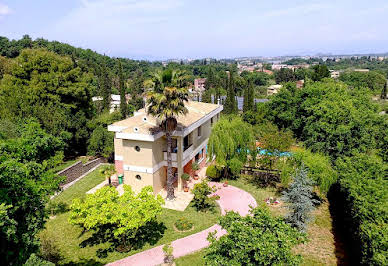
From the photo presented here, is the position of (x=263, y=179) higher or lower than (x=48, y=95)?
lower

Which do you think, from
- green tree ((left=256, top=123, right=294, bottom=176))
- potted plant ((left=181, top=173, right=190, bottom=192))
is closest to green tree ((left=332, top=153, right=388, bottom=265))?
green tree ((left=256, top=123, right=294, bottom=176))

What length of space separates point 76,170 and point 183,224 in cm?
1447

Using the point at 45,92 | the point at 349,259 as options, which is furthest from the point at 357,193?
the point at 45,92

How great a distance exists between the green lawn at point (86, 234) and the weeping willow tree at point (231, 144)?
5.56 metres

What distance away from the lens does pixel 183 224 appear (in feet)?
63.7

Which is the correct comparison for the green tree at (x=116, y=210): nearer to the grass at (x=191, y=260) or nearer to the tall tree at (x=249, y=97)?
the grass at (x=191, y=260)

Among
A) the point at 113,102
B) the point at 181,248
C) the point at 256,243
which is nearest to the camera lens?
the point at 256,243

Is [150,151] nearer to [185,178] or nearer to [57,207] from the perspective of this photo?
[185,178]

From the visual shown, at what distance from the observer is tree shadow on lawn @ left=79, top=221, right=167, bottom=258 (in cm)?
1709

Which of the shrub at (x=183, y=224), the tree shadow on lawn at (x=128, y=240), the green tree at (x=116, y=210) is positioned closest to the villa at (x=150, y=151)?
the shrub at (x=183, y=224)

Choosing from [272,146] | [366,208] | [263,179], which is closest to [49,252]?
[366,208]

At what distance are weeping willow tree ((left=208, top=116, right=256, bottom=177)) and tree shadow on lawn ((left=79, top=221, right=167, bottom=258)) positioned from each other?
30.4ft

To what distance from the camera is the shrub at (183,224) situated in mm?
19250

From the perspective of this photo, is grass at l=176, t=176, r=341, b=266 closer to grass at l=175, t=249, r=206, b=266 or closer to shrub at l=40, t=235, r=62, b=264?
grass at l=175, t=249, r=206, b=266
